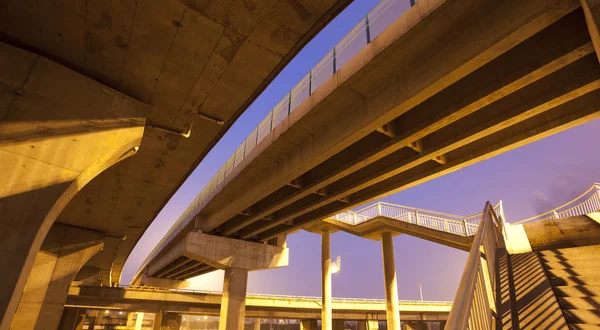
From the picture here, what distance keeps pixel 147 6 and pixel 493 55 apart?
19.9ft

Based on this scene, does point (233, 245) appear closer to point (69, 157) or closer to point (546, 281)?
point (69, 157)

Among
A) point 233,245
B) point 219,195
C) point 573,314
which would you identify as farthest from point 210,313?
point 573,314

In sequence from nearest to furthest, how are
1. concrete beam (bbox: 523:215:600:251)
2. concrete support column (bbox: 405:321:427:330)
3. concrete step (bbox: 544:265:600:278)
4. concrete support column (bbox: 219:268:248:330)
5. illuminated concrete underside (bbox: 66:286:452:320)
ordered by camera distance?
concrete step (bbox: 544:265:600:278), concrete beam (bbox: 523:215:600:251), concrete support column (bbox: 219:268:248:330), illuminated concrete underside (bbox: 66:286:452:320), concrete support column (bbox: 405:321:427:330)

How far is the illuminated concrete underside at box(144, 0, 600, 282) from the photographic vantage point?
5508 millimetres

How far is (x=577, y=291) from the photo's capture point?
4711mm

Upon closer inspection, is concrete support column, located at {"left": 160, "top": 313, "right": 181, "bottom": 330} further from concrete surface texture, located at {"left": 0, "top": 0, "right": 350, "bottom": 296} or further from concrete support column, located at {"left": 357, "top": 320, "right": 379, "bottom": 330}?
concrete surface texture, located at {"left": 0, "top": 0, "right": 350, "bottom": 296}

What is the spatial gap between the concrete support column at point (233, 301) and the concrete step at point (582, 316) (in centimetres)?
1541

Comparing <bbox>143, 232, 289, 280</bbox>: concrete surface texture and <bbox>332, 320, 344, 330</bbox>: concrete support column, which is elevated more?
<bbox>143, 232, 289, 280</bbox>: concrete surface texture

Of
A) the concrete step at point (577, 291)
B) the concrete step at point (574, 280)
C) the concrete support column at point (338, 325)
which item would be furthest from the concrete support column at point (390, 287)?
the concrete support column at point (338, 325)

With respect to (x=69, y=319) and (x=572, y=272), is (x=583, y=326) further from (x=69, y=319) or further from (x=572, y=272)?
(x=69, y=319)

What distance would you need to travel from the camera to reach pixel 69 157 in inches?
215

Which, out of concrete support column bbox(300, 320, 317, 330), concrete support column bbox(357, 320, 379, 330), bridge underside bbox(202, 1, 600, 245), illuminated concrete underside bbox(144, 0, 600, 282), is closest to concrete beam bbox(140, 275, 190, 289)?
concrete support column bbox(300, 320, 317, 330)

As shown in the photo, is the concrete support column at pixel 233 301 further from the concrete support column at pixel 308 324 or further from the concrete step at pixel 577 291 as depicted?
the concrete support column at pixel 308 324

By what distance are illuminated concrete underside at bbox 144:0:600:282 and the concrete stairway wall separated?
9.86 feet
